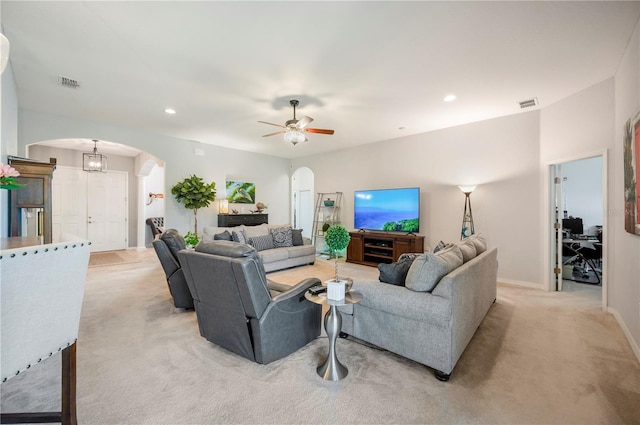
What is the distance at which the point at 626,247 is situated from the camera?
8.89 feet

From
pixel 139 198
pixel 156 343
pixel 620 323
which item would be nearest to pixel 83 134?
pixel 139 198

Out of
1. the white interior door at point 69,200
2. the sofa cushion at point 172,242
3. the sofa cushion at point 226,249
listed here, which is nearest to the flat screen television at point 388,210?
the sofa cushion at point 172,242

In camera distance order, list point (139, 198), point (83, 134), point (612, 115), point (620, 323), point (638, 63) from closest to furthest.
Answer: point (638, 63) < point (620, 323) < point (612, 115) < point (83, 134) < point (139, 198)

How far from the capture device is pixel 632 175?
8.13 feet

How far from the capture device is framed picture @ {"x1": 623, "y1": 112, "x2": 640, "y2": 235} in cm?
234

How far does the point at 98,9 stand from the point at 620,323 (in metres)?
5.71

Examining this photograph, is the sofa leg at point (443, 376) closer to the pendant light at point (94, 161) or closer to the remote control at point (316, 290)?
the remote control at point (316, 290)

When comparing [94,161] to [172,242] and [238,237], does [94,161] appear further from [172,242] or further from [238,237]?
[172,242]

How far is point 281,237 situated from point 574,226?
18.9 feet

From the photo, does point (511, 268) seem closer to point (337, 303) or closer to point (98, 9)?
point (337, 303)

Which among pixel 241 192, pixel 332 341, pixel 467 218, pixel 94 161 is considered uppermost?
pixel 94 161

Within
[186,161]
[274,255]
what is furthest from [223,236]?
[186,161]

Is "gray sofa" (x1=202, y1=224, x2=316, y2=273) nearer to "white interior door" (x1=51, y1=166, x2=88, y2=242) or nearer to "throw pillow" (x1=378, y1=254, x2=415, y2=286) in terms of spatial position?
"throw pillow" (x1=378, y1=254, x2=415, y2=286)

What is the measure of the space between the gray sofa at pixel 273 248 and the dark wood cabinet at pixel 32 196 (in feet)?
6.83
